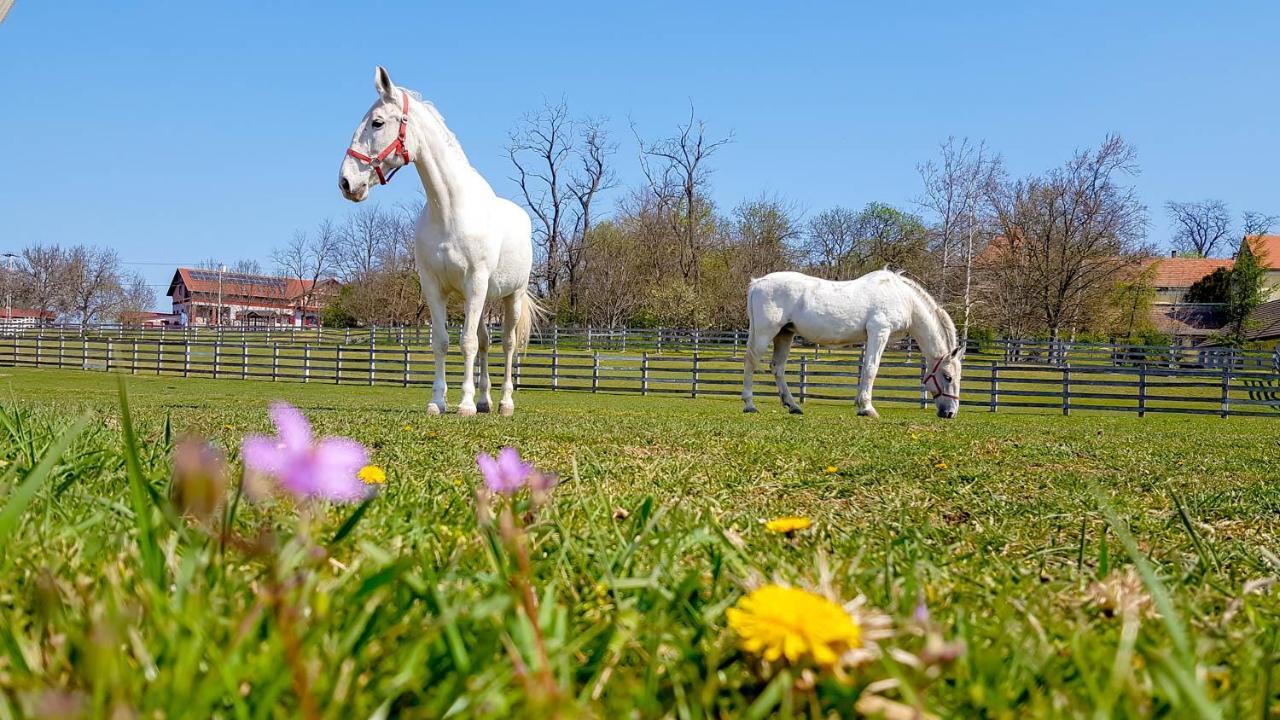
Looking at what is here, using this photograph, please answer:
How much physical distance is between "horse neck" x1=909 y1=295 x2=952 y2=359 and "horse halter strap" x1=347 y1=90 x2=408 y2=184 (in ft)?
25.5

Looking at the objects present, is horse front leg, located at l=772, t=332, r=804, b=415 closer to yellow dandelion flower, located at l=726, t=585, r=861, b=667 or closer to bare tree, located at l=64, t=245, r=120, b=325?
yellow dandelion flower, located at l=726, t=585, r=861, b=667

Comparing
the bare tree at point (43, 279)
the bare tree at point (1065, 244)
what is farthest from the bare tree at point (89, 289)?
Result: the bare tree at point (1065, 244)

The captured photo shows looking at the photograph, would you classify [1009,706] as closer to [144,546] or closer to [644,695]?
[644,695]

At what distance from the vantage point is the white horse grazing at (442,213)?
745 centimetres

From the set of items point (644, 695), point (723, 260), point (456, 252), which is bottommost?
point (644, 695)

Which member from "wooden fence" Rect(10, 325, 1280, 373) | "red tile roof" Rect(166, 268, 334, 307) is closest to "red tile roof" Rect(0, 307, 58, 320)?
"red tile roof" Rect(166, 268, 334, 307)

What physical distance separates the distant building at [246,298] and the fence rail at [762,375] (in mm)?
32131

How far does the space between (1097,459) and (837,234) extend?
50.6m

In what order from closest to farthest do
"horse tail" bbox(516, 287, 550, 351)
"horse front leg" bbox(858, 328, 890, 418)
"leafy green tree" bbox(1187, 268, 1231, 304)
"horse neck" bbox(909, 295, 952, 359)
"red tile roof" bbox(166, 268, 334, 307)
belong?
"horse tail" bbox(516, 287, 550, 351), "horse front leg" bbox(858, 328, 890, 418), "horse neck" bbox(909, 295, 952, 359), "leafy green tree" bbox(1187, 268, 1231, 304), "red tile roof" bbox(166, 268, 334, 307)

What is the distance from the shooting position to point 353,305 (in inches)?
2400

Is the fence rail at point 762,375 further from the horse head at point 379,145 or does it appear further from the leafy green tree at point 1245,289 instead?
→ the leafy green tree at point 1245,289

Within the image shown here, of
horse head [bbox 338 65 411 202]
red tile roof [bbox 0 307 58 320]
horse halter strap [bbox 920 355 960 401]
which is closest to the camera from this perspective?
horse head [bbox 338 65 411 202]

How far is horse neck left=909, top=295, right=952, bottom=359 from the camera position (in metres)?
12.8

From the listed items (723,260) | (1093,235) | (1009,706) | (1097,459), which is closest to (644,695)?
(1009,706)
